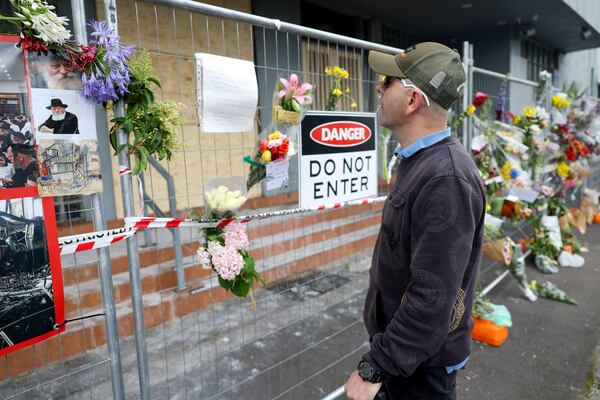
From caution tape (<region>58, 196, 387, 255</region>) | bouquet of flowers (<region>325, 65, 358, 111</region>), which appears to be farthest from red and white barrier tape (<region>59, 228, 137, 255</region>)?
bouquet of flowers (<region>325, 65, 358, 111</region>)

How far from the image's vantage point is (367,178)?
2.75m

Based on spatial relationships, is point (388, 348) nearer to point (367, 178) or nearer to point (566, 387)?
point (367, 178)

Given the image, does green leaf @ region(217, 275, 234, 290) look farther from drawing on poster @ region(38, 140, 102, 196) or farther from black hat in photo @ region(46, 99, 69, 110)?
black hat in photo @ region(46, 99, 69, 110)

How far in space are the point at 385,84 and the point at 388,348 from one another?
3.20ft

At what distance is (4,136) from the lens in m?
1.28

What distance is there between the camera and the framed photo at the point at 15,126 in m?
1.26

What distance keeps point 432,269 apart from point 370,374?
0.44 metres

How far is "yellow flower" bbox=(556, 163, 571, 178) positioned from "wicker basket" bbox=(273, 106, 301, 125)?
4.53 metres

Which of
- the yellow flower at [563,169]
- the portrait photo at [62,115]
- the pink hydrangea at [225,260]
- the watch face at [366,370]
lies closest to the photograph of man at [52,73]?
the portrait photo at [62,115]

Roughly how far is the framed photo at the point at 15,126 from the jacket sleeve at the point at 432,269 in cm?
129

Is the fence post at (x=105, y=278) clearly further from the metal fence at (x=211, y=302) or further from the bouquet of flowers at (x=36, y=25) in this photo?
the bouquet of flowers at (x=36, y=25)

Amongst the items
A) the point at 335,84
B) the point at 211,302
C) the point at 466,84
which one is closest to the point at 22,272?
the point at 335,84

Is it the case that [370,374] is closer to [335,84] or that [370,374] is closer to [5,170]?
[5,170]

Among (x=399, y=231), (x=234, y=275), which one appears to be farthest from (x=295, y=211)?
(x=399, y=231)
